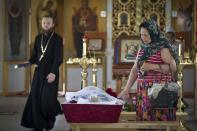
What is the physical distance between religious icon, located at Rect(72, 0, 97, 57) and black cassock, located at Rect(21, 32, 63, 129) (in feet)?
14.5

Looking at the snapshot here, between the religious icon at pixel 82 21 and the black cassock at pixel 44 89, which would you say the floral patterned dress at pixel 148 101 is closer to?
the black cassock at pixel 44 89

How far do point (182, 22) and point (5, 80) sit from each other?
380 centimetres

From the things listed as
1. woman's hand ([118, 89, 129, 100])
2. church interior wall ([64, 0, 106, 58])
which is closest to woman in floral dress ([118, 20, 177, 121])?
woman's hand ([118, 89, 129, 100])

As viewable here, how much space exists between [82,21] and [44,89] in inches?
186

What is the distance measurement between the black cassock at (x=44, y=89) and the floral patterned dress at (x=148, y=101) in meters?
2.29

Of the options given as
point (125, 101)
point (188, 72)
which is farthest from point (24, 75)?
point (125, 101)

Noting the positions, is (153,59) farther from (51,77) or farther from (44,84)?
(44,84)

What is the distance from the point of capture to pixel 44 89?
5.77 m

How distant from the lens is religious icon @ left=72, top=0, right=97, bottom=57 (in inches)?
405

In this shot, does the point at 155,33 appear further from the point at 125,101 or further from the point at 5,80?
the point at 5,80

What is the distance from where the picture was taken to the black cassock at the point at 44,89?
19.0 feet

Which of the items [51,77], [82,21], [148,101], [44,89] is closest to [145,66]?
[148,101]

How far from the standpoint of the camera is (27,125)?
5.88m

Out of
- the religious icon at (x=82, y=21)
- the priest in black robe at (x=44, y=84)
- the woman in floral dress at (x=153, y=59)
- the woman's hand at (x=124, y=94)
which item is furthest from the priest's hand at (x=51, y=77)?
the religious icon at (x=82, y=21)
